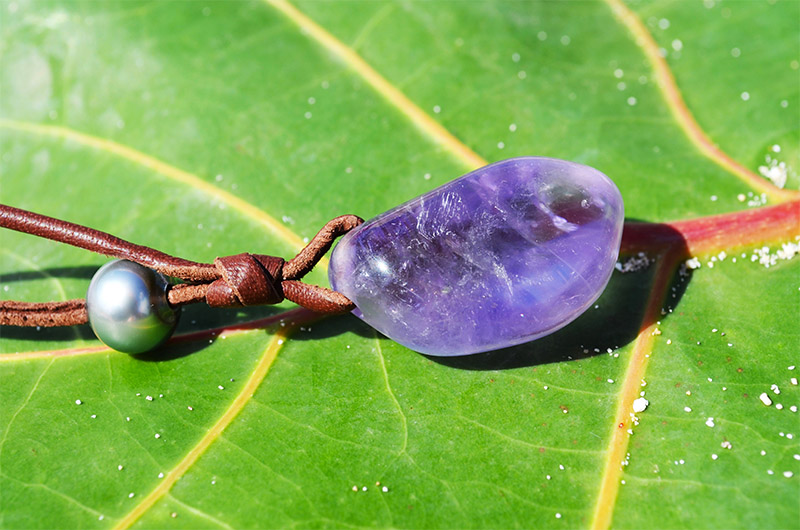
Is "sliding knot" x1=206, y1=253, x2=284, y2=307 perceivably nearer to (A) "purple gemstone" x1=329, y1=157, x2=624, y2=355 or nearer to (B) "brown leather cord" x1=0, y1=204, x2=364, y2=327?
(B) "brown leather cord" x1=0, y1=204, x2=364, y2=327

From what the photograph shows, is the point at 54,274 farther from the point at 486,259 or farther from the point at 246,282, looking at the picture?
the point at 486,259

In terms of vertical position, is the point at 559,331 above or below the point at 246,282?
below

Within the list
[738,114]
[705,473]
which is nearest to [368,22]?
[738,114]

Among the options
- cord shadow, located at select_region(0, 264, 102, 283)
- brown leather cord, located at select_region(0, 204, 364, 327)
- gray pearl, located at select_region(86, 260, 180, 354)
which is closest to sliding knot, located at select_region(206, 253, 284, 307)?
brown leather cord, located at select_region(0, 204, 364, 327)

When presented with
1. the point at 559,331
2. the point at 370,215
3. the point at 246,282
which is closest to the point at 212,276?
the point at 246,282

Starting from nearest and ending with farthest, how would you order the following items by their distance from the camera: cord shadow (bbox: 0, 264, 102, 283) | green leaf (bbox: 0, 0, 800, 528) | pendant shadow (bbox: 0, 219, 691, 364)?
green leaf (bbox: 0, 0, 800, 528) → pendant shadow (bbox: 0, 219, 691, 364) → cord shadow (bbox: 0, 264, 102, 283)

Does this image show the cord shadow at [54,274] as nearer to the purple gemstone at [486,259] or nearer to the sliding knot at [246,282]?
the sliding knot at [246,282]

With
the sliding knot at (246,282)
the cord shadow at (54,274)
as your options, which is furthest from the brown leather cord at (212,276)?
the cord shadow at (54,274)
